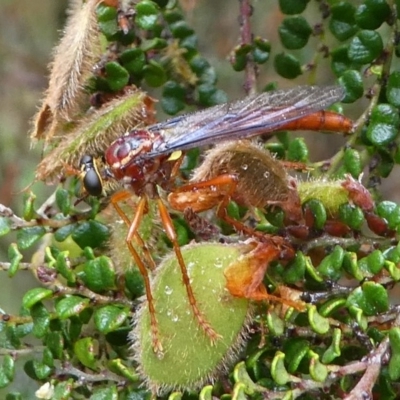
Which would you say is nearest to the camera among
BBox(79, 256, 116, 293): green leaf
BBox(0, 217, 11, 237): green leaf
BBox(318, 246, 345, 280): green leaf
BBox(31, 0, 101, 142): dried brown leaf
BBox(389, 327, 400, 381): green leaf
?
BBox(389, 327, 400, 381): green leaf

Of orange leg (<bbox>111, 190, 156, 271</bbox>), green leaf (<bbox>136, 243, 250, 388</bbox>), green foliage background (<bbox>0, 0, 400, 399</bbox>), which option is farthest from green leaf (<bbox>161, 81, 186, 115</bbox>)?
green leaf (<bbox>136, 243, 250, 388</bbox>)

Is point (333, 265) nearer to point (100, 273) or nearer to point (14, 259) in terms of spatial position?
point (100, 273)

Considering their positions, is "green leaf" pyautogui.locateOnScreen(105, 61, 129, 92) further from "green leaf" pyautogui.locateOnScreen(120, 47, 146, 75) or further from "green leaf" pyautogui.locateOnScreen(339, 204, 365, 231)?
"green leaf" pyautogui.locateOnScreen(339, 204, 365, 231)

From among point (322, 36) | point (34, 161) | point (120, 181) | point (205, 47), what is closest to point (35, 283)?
point (34, 161)

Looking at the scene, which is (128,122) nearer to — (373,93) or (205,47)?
(373,93)

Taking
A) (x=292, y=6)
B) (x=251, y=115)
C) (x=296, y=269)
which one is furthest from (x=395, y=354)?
(x=292, y=6)

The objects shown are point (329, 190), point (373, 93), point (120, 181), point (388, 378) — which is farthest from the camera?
point (120, 181)

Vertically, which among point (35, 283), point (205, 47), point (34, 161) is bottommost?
point (35, 283)
